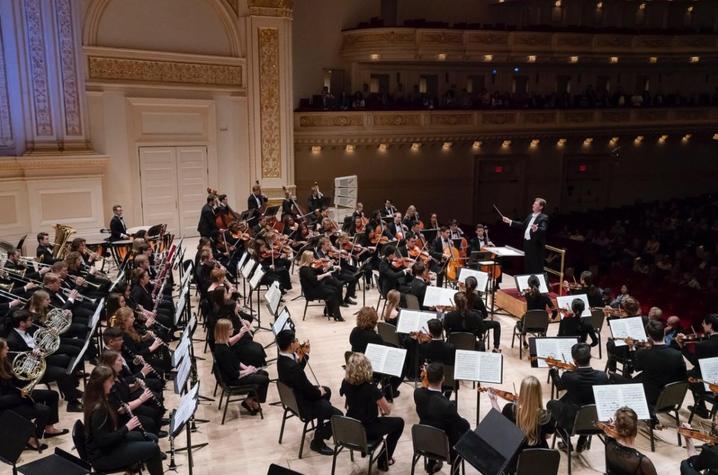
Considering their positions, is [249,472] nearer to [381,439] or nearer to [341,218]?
[381,439]

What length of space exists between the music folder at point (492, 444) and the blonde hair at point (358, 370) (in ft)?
4.02

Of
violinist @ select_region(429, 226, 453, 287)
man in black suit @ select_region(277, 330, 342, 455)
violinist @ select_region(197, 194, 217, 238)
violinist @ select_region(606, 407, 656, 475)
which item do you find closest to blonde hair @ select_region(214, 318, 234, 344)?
man in black suit @ select_region(277, 330, 342, 455)

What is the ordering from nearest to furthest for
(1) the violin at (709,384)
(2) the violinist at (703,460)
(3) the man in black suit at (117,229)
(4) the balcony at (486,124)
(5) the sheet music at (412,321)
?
(2) the violinist at (703,460)
(1) the violin at (709,384)
(5) the sheet music at (412,321)
(3) the man in black suit at (117,229)
(4) the balcony at (486,124)

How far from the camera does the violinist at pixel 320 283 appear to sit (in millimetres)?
11008

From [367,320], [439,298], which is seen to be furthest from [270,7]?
[367,320]

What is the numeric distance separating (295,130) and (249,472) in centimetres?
1602

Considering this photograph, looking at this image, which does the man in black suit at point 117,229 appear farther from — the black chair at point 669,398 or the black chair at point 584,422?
the black chair at point 669,398

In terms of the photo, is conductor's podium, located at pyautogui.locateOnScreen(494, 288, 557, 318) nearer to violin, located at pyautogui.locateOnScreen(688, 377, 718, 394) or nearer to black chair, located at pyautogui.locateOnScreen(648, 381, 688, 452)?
violin, located at pyautogui.locateOnScreen(688, 377, 718, 394)

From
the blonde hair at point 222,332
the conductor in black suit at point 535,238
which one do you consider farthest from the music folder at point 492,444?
the conductor in black suit at point 535,238

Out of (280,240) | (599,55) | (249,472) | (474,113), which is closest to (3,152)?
(280,240)

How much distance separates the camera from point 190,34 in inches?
694

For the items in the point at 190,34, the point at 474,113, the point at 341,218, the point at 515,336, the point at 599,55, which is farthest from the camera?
the point at 599,55

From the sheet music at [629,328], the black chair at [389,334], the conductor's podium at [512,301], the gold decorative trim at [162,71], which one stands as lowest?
the conductor's podium at [512,301]

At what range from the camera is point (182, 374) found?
615 cm
